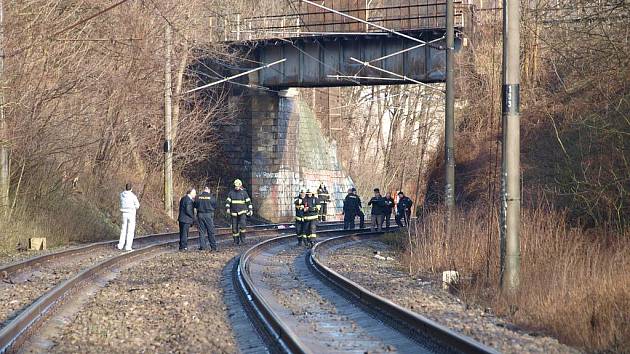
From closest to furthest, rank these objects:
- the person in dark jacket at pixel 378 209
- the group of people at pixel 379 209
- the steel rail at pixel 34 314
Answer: the steel rail at pixel 34 314
the person in dark jacket at pixel 378 209
the group of people at pixel 379 209

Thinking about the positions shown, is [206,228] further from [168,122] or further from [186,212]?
[168,122]

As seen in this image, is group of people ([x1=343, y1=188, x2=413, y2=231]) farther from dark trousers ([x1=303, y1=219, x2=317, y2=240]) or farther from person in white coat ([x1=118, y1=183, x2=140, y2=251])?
person in white coat ([x1=118, y1=183, x2=140, y2=251])

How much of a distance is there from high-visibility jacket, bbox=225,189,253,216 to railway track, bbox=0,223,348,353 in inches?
81.1

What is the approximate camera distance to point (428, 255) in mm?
22562

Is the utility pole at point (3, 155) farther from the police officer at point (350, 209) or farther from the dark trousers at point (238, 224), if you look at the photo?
the police officer at point (350, 209)

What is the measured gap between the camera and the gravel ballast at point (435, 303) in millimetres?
11348

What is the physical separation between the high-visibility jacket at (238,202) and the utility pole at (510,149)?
47.0 ft

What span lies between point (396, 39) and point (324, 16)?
151 inches

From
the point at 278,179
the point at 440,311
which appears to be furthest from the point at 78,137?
the point at 440,311

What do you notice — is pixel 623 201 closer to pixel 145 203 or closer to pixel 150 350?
pixel 150 350

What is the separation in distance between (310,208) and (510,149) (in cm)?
1419

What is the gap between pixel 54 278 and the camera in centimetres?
1948

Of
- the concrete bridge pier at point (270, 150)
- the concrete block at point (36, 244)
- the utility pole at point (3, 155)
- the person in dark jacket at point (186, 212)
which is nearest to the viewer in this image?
the utility pole at point (3, 155)

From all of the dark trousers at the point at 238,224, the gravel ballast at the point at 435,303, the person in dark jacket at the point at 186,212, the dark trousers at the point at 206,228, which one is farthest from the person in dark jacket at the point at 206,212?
the gravel ballast at the point at 435,303
